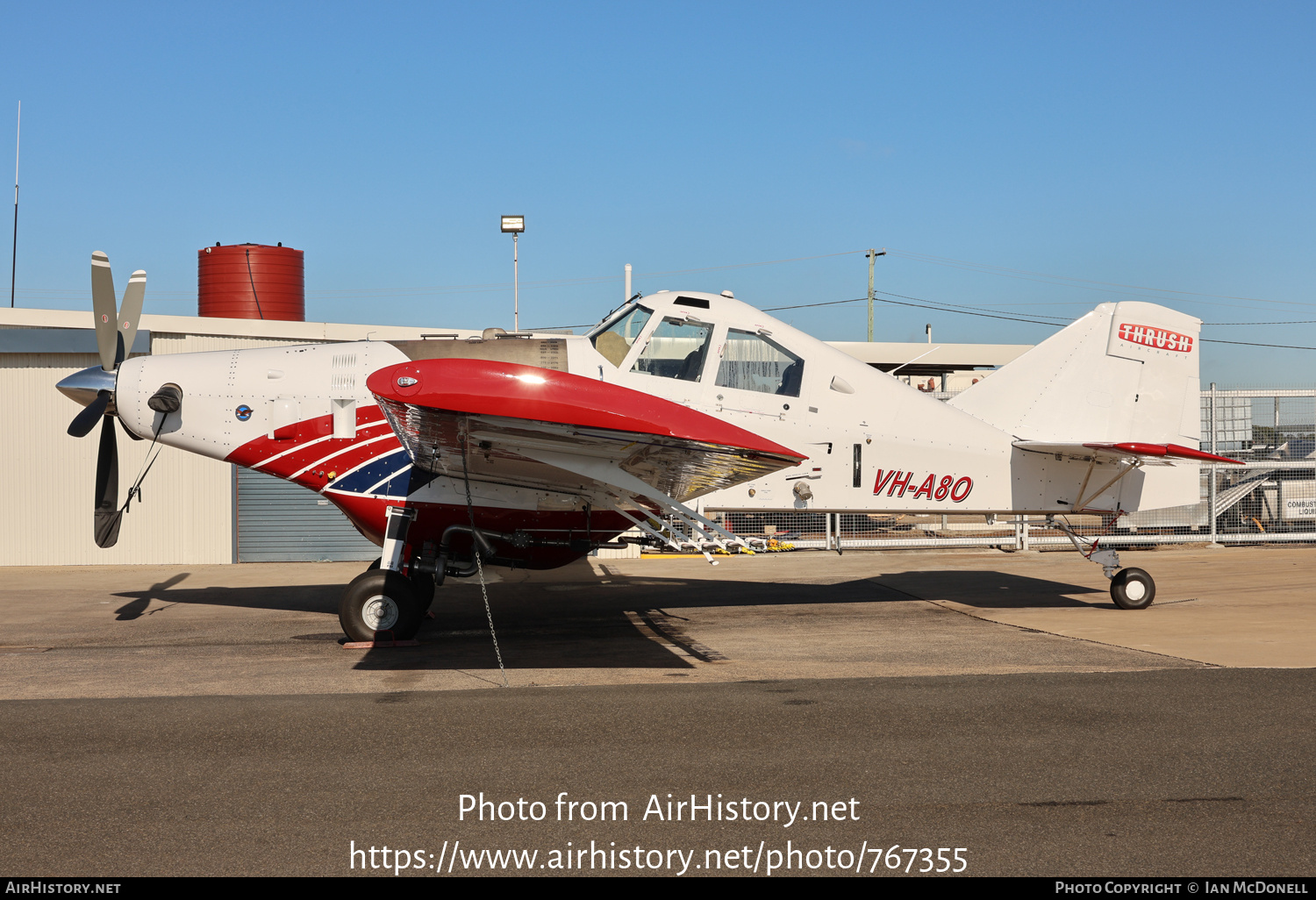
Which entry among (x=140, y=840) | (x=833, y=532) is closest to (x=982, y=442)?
(x=833, y=532)

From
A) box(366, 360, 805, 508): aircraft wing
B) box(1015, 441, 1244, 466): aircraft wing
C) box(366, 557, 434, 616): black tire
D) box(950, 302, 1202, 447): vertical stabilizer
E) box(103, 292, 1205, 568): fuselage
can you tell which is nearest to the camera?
box(366, 360, 805, 508): aircraft wing

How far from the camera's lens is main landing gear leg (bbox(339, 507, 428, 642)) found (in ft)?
28.0

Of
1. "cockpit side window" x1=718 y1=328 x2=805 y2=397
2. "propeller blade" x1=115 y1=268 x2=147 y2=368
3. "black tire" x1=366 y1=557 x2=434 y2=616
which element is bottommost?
"black tire" x1=366 y1=557 x2=434 y2=616

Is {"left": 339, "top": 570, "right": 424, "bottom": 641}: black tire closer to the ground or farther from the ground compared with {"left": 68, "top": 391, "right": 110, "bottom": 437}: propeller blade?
closer to the ground

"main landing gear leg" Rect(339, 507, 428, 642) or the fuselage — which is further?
the fuselage

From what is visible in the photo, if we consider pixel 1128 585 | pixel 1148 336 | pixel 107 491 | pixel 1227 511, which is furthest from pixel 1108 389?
pixel 107 491

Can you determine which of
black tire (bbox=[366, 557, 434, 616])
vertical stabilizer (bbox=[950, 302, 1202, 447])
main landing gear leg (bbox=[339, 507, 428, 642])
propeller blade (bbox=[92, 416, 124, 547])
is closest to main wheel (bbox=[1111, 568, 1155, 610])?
vertical stabilizer (bbox=[950, 302, 1202, 447])

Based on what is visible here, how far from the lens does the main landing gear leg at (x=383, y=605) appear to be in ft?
28.0

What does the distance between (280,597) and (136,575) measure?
13.5 feet

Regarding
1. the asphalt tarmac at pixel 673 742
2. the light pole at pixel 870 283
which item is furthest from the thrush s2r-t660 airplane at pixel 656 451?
the light pole at pixel 870 283

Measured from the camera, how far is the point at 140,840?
154 inches

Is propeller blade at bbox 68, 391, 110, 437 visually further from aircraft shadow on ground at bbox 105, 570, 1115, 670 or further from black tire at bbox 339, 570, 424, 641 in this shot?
black tire at bbox 339, 570, 424, 641

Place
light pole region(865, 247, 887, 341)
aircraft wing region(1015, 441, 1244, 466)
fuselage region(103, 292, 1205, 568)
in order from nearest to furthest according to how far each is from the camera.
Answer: fuselage region(103, 292, 1205, 568)
aircraft wing region(1015, 441, 1244, 466)
light pole region(865, 247, 887, 341)

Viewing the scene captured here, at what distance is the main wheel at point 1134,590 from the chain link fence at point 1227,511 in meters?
6.25
